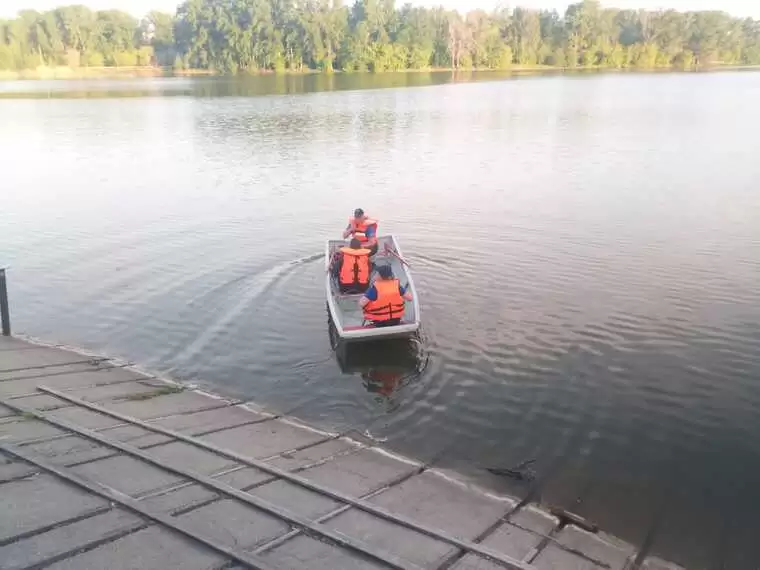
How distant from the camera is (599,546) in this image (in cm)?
825

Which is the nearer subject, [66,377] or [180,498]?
[180,498]

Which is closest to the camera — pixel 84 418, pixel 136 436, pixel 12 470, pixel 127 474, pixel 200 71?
pixel 12 470

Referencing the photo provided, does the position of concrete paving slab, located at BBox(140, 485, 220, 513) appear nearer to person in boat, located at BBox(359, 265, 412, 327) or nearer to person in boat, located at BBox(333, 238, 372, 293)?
person in boat, located at BBox(359, 265, 412, 327)

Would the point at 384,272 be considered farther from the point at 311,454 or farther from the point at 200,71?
the point at 200,71

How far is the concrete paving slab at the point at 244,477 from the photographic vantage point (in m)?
8.71

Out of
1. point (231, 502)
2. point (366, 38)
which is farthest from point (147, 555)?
point (366, 38)

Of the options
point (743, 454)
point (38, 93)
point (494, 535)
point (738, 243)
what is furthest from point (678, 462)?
point (38, 93)

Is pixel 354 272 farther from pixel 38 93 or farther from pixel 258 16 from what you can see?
pixel 258 16

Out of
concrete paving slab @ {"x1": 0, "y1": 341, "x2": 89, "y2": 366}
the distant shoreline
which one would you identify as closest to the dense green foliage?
the distant shoreline

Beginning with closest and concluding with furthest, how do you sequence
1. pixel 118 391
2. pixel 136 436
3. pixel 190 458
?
pixel 190 458 < pixel 136 436 < pixel 118 391

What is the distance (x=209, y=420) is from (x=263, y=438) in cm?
121

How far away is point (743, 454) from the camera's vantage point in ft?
33.8

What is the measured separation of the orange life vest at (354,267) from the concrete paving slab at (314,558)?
28.5ft

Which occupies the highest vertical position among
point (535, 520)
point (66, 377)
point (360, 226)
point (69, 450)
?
point (360, 226)
